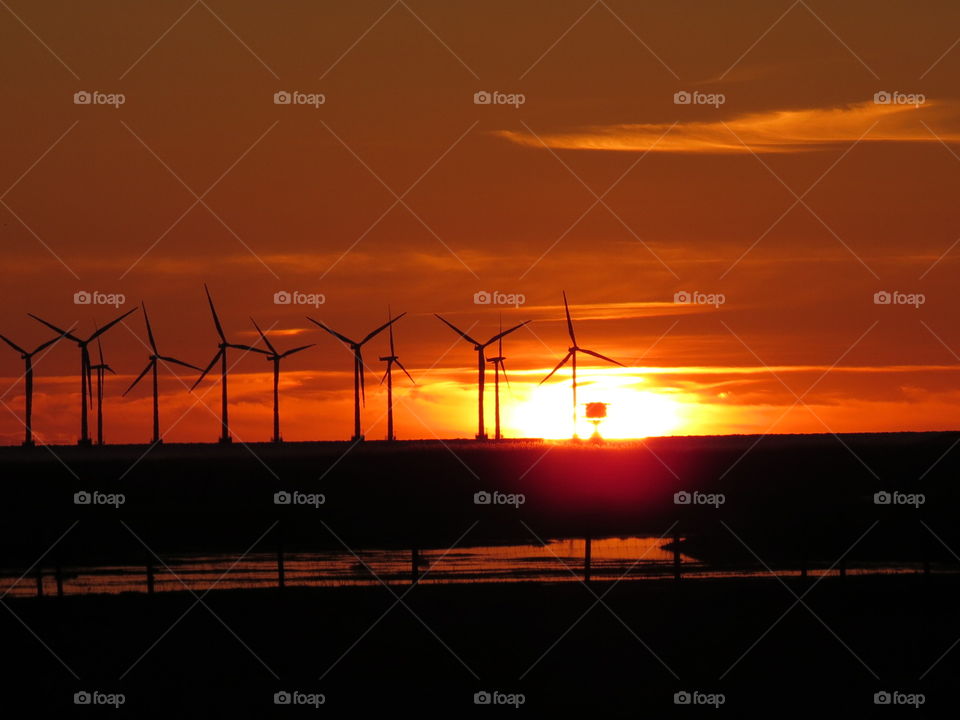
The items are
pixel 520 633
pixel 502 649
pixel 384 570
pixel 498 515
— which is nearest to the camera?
A: pixel 502 649

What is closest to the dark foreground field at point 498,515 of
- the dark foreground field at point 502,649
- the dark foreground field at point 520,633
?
the dark foreground field at point 520,633

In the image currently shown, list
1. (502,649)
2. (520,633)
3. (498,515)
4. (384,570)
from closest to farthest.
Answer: (502,649), (520,633), (384,570), (498,515)

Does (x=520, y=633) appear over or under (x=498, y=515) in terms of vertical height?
under

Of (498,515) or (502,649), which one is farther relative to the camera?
(498,515)

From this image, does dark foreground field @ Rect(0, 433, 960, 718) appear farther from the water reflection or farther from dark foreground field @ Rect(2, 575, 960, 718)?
the water reflection

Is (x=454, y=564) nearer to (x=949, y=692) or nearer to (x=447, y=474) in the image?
(x=949, y=692)

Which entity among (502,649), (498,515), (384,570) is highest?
(498,515)

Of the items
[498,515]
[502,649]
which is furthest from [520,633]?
[498,515]

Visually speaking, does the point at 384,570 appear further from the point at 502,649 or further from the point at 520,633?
the point at 502,649
